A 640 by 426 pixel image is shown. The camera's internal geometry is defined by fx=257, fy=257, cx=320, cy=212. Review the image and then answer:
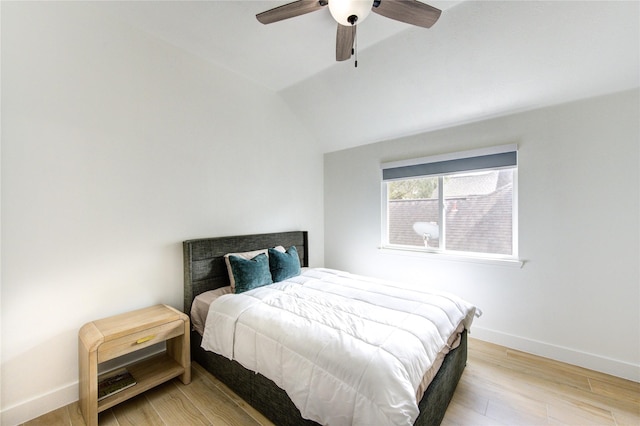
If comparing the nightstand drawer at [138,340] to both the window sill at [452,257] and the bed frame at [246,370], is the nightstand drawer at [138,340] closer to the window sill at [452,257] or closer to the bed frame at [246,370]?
the bed frame at [246,370]

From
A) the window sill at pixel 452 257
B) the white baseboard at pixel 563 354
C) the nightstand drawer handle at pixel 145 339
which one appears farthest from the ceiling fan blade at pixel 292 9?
the white baseboard at pixel 563 354

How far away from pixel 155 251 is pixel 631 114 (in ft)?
13.9

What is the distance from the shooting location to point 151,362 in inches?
84.3

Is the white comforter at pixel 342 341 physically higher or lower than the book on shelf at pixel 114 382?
higher

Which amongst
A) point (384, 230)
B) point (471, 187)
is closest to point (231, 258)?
point (384, 230)

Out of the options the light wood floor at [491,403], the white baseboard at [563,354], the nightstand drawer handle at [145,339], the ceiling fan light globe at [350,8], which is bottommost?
the light wood floor at [491,403]

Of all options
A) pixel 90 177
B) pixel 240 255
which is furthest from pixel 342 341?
pixel 90 177

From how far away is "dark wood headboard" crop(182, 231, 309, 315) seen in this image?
2412 mm

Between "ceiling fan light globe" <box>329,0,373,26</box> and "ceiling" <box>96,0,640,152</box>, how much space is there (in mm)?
828

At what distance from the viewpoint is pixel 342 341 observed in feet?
4.78

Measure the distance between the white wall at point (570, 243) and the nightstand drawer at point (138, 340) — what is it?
2.77m

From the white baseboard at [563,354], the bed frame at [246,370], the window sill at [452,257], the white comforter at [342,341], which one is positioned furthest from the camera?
the window sill at [452,257]

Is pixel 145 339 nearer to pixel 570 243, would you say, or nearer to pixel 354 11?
pixel 354 11

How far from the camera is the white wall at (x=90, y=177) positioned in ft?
5.53
